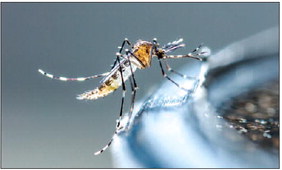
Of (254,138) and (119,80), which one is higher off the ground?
(119,80)

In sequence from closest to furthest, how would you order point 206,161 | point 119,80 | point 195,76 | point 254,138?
point 206,161
point 254,138
point 195,76
point 119,80

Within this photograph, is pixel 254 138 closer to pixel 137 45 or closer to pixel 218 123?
pixel 218 123

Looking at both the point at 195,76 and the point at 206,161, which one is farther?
the point at 195,76

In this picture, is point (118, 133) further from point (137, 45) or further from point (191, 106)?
point (137, 45)

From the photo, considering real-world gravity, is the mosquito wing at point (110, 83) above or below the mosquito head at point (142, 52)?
below

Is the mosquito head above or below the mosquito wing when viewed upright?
above

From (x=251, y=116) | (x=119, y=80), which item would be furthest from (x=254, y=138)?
(x=119, y=80)

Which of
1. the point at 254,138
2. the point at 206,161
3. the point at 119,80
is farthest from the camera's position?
the point at 119,80

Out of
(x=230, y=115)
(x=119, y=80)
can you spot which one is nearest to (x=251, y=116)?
(x=230, y=115)

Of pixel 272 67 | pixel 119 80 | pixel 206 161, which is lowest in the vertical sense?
pixel 206 161
